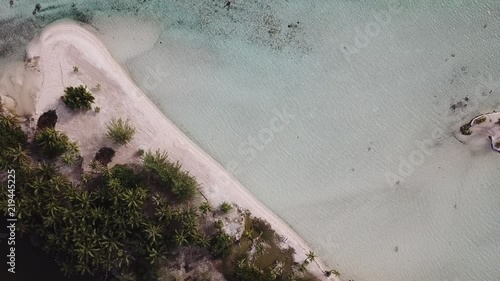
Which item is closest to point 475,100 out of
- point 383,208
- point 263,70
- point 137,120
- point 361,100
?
point 361,100

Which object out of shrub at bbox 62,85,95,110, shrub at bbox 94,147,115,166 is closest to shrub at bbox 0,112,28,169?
shrub at bbox 62,85,95,110

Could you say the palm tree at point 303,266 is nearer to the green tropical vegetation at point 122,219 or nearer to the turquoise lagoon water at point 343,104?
the green tropical vegetation at point 122,219

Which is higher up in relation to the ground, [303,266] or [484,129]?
[484,129]

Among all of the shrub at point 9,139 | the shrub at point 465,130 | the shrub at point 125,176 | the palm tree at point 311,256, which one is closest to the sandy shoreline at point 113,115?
the palm tree at point 311,256

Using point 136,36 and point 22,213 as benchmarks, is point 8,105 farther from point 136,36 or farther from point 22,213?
point 136,36
